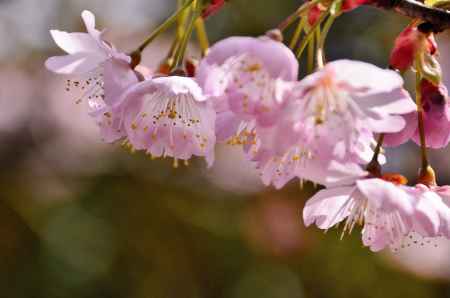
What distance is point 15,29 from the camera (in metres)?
5.55

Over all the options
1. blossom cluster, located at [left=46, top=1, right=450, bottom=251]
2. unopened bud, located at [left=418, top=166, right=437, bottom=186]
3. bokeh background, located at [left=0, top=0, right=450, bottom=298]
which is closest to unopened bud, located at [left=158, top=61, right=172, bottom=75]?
blossom cluster, located at [left=46, top=1, right=450, bottom=251]

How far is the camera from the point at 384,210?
→ 1.51m

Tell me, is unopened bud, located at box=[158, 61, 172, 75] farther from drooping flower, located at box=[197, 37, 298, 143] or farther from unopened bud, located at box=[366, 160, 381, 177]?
unopened bud, located at box=[366, 160, 381, 177]

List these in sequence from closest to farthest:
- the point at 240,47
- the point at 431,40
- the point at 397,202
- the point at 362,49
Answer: the point at 240,47, the point at 397,202, the point at 431,40, the point at 362,49

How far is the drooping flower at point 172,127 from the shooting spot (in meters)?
1.61

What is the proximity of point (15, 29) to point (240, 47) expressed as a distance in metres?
4.50

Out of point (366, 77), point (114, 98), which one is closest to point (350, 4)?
point (366, 77)

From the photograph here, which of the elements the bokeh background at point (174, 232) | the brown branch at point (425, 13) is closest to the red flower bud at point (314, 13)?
the brown branch at point (425, 13)

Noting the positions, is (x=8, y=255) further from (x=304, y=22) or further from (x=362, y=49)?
(x=304, y=22)

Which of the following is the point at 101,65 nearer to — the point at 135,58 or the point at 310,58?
the point at 135,58

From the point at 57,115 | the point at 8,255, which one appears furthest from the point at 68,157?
the point at 8,255

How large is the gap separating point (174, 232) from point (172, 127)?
296 cm

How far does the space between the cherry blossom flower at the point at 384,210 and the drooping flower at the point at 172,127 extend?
9.4 inches

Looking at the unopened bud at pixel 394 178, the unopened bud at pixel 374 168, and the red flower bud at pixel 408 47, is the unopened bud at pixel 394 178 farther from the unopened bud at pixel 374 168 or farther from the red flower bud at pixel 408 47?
the red flower bud at pixel 408 47
